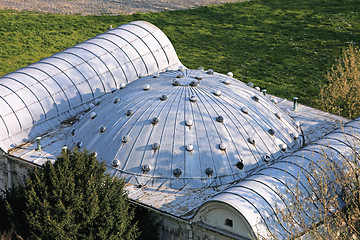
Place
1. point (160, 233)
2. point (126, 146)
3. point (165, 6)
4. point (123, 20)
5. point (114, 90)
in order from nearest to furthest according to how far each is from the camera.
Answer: point (160, 233)
point (126, 146)
point (114, 90)
point (123, 20)
point (165, 6)

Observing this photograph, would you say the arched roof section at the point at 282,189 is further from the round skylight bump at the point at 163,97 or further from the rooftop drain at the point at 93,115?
the rooftop drain at the point at 93,115

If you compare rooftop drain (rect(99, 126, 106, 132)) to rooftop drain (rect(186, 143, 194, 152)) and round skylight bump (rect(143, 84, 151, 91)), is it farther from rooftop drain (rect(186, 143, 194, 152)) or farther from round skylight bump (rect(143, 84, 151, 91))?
rooftop drain (rect(186, 143, 194, 152))

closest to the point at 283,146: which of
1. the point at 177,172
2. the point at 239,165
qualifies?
the point at 239,165

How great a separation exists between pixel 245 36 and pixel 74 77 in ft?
102

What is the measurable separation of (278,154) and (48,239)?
9.85 metres

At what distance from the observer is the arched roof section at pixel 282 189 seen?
1784 cm

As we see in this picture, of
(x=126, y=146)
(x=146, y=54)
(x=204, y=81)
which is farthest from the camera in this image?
(x=146, y=54)

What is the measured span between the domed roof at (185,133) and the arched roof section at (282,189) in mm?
1838

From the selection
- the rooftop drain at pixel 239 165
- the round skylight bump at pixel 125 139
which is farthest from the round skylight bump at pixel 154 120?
the rooftop drain at pixel 239 165

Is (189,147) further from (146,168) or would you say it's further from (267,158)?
(267,158)

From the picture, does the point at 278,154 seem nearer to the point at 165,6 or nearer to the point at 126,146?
the point at 126,146

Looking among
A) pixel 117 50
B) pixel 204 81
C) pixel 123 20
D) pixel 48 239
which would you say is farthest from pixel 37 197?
pixel 123 20

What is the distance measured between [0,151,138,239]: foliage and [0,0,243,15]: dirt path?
1577 inches

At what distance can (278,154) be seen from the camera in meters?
23.0
